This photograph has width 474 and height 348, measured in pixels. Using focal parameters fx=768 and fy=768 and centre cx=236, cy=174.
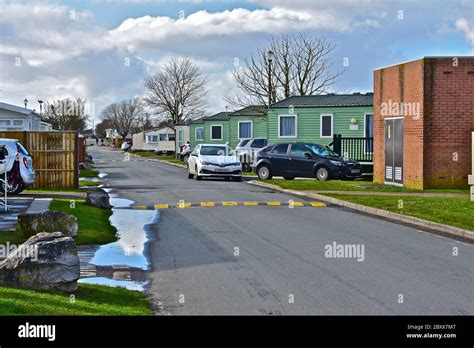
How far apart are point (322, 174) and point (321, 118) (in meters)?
11.4

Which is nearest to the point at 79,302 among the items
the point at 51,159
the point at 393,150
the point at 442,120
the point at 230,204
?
the point at 230,204

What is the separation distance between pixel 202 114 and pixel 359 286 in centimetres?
7140

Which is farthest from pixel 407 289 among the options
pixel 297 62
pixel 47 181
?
pixel 297 62

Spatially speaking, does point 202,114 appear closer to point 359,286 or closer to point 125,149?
point 125,149

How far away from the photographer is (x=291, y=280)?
10.1 metres

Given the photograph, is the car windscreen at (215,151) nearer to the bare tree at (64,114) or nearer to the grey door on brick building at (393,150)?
the grey door on brick building at (393,150)

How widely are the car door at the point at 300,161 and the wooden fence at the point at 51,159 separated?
9.48 metres

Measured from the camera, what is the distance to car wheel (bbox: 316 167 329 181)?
31.3 m

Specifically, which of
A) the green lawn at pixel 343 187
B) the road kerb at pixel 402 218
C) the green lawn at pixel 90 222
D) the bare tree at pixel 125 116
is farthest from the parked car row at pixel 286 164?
the bare tree at pixel 125 116

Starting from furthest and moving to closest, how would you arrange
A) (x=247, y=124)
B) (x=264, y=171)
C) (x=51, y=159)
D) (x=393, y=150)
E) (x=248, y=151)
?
(x=247, y=124) → (x=248, y=151) → (x=264, y=171) → (x=393, y=150) → (x=51, y=159)

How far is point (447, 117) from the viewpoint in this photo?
25391 mm

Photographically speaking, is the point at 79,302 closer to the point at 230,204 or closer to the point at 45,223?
the point at 45,223

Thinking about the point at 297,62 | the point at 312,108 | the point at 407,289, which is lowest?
the point at 407,289

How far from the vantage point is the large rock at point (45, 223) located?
13.3m
